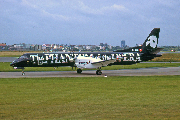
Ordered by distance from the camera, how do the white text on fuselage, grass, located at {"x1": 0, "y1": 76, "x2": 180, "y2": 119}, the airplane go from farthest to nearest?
the white text on fuselage
the airplane
grass, located at {"x1": 0, "y1": 76, "x2": 180, "y2": 119}

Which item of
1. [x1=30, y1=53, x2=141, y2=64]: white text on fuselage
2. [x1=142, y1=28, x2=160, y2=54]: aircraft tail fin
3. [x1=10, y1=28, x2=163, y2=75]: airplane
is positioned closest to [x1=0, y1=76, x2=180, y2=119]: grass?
[x1=10, y1=28, x2=163, y2=75]: airplane

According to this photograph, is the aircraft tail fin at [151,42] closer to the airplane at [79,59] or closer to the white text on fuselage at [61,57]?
the airplane at [79,59]

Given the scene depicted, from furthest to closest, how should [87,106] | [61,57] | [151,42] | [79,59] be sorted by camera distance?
[151,42]
[61,57]
[79,59]
[87,106]

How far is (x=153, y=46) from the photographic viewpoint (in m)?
47.1

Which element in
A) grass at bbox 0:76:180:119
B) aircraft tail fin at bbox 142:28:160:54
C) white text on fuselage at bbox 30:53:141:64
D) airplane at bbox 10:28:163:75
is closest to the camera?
grass at bbox 0:76:180:119

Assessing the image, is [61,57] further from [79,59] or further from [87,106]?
[87,106]

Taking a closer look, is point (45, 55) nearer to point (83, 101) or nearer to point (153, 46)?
point (153, 46)

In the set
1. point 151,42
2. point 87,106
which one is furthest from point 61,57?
point 87,106

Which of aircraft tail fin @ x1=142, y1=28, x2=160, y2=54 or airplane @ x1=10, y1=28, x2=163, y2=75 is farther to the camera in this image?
aircraft tail fin @ x1=142, y1=28, x2=160, y2=54

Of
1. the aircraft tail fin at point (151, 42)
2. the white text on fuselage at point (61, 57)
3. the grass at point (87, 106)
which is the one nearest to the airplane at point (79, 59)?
the white text on fuselage at point (61, 57)

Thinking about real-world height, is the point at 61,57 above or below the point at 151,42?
below

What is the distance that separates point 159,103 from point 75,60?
25561mm

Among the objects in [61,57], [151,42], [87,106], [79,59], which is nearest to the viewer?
[87,106]

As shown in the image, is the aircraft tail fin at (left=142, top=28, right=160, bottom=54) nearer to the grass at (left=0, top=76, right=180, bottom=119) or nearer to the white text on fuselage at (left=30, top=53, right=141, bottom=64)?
the white text on fuselage at (left=30, top=53, right=141, bottom=64)
